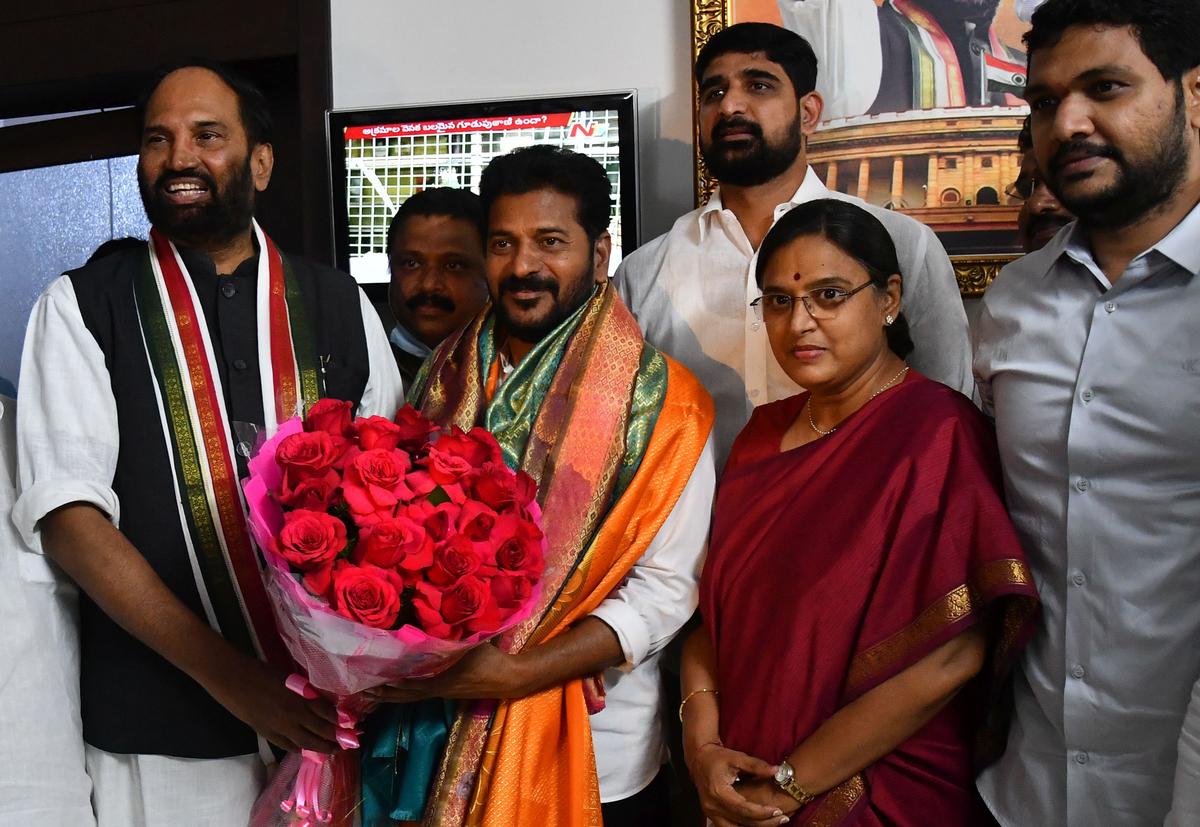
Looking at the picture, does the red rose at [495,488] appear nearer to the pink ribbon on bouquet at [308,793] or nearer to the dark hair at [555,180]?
the pink ribbon on bouquet at [308,793]

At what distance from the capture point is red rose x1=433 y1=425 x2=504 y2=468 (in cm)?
Result: 156

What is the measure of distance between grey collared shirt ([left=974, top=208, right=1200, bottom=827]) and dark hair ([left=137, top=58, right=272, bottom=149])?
1420mm

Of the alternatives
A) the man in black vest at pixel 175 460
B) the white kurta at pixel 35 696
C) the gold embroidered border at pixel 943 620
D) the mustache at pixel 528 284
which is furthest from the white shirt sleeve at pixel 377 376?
the gold embroidered border at pixel 943 620

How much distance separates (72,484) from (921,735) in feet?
4.54

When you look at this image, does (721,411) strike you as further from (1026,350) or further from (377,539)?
(377,539)

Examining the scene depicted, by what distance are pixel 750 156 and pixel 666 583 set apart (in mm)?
1039

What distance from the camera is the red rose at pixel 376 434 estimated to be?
4.97 ft

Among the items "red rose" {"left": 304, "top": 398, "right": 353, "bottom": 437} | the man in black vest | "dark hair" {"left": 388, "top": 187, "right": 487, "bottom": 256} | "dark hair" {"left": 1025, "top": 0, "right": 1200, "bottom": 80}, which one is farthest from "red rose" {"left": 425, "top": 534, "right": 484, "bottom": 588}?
"dark hair" {"left": 388, "top": 187, "right": 487, "bottom": 256}

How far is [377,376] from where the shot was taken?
208 cm

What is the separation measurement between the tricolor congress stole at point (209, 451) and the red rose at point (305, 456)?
371 millimetres

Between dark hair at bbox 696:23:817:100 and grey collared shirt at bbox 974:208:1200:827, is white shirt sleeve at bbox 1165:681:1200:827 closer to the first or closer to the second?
grey collared shirt at bbox 974:208:1200:827

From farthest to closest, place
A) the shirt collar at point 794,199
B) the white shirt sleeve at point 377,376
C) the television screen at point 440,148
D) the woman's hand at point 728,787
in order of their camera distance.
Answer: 1. the television screen at point 440,148
2. the shirt collar at point 794,199
3. the white shirt sleeve at point 377,376
4. the woman's hand at point 728,787

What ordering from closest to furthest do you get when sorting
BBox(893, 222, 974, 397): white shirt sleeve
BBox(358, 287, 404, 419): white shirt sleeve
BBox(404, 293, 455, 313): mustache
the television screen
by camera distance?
1. BBox(358, 287, 404, 419): white shirt sleeve
2. BBox(893, 222, 974, 397): white shirt sleeve
3. BBox(404, 293, 455, 313): mustache
4. the television screen

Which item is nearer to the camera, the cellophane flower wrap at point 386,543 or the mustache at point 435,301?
the cellophane flower wrap at point 386,543
